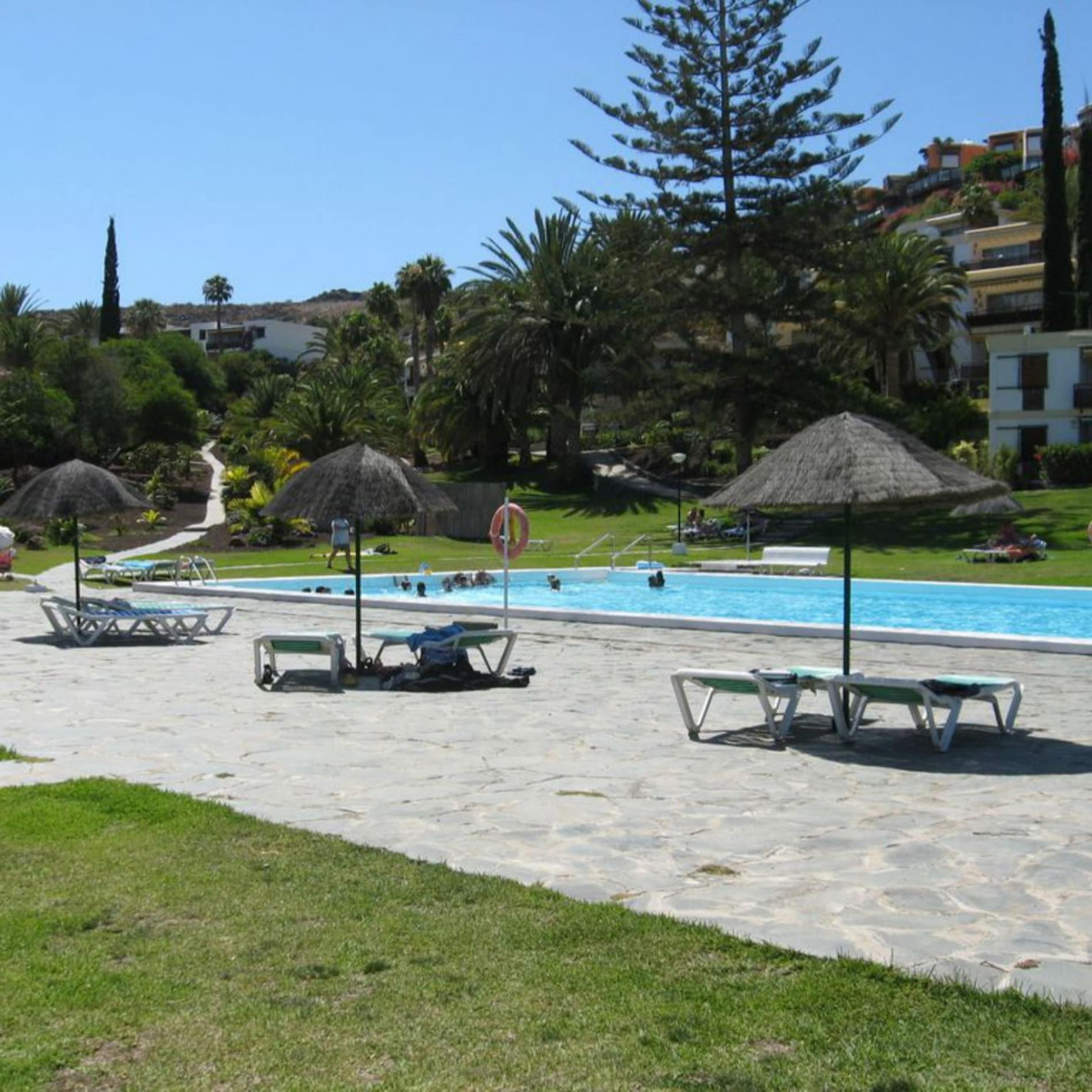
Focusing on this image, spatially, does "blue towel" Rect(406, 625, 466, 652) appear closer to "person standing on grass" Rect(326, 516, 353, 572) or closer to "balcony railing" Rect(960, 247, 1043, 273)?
"person standing on grass" Rect(326, 516, 353, 572)

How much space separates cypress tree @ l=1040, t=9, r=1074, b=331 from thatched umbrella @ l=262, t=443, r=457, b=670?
4032cm

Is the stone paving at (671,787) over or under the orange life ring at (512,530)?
under

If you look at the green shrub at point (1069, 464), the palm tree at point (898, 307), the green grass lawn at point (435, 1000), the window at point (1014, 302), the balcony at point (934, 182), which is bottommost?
the green grass lawn at point (435, 1000)

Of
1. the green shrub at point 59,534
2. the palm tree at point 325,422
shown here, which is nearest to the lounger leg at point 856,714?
the green shrub at point 59,534

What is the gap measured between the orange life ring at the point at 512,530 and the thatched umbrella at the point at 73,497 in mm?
4412

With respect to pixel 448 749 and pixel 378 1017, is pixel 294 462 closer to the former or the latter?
pixel 448 749

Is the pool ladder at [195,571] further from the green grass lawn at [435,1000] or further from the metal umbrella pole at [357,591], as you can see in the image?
the green grass lawn at [435,1000]

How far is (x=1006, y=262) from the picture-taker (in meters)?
65.4

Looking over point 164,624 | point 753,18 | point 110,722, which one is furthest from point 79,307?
point 110,722

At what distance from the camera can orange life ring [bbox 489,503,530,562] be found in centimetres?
1692

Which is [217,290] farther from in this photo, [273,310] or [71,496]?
[71,496]

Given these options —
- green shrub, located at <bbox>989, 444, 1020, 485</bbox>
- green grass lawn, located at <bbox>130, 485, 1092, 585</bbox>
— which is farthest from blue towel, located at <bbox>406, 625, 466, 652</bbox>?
green shrub, located at <bbox>989, 444, 1020, 485</bbox>

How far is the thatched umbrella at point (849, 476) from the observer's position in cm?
991

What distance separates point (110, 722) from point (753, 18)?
112 ft
